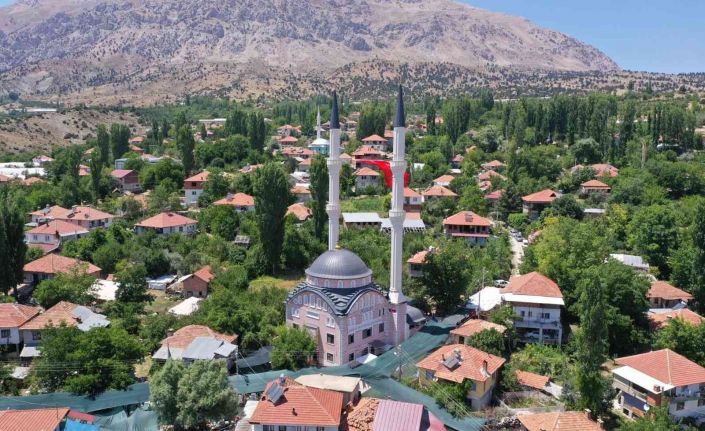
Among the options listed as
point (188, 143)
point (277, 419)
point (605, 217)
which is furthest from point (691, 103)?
point (277, 419)

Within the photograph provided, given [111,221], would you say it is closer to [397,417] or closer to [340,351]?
[340,351]

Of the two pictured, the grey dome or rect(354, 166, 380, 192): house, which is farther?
rect(354, 166, 380, 192): house

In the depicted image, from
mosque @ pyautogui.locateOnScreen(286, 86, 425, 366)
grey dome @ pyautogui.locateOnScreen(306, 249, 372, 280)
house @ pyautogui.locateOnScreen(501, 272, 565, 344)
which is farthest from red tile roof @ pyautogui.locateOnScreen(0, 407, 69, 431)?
house @ pyautogui.locateOnScreen(501, 272, 565, 344)

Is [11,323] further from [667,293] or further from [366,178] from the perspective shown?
[366,178]

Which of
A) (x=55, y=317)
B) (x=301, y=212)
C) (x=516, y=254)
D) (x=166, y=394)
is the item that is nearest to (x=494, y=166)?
(x=516, y=254)

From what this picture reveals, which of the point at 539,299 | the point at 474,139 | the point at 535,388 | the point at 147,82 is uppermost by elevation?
the point at 147,82

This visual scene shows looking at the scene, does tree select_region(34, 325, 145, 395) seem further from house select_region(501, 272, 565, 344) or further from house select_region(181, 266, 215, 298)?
house select_region(501, 272, 565, 344)
